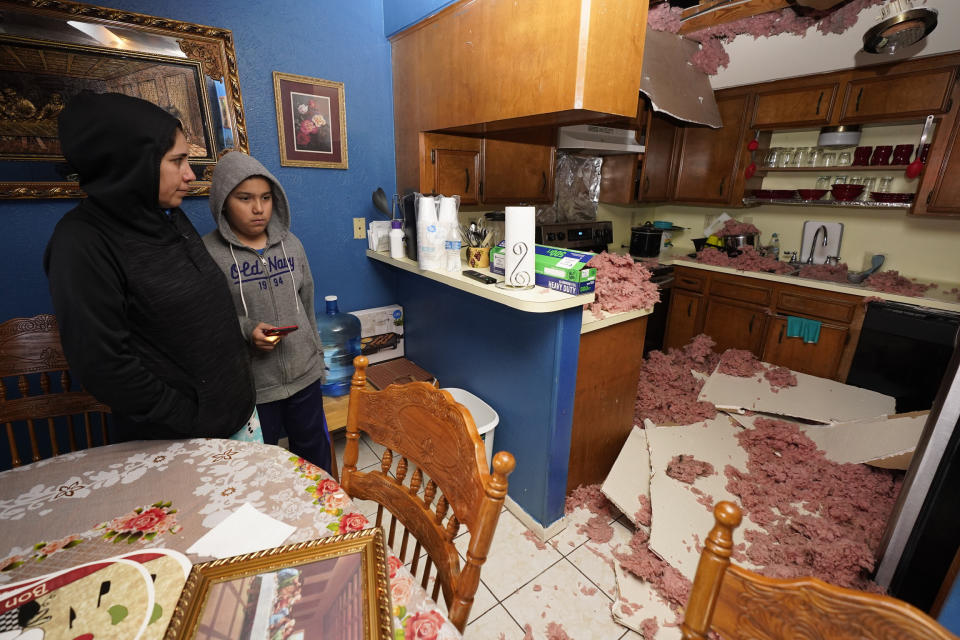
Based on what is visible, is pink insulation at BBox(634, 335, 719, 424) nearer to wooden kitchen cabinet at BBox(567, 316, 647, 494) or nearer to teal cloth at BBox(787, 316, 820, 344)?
wooden kitchen cabinet at BBox(567, 316, 647, 494)

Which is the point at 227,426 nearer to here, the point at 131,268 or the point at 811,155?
the point at 131,268

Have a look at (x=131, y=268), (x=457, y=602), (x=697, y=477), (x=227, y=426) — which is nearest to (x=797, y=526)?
(x=697, y=477)

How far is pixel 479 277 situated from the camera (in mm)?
1683

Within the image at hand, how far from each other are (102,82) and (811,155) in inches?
168

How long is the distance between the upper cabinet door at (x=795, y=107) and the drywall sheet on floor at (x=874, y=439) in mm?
2094

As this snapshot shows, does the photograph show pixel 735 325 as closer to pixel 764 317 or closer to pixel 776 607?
pixel 764 317

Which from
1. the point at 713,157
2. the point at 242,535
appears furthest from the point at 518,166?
the point at 242,535

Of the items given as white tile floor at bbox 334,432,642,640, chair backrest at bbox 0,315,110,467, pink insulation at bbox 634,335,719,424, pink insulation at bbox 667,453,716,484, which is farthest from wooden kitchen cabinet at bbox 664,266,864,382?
chair backrest at bbox 0,315,110,467

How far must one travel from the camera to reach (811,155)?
310 cm

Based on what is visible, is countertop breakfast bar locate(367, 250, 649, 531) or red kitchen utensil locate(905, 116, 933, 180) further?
red kitchen utensil locate(905, 116, 933, 180)

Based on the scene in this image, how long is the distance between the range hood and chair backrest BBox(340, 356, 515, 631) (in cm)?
212

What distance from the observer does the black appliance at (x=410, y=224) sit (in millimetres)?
1948

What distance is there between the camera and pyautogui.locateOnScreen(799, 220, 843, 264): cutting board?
10.2 ft

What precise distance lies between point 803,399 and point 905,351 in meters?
0.70
